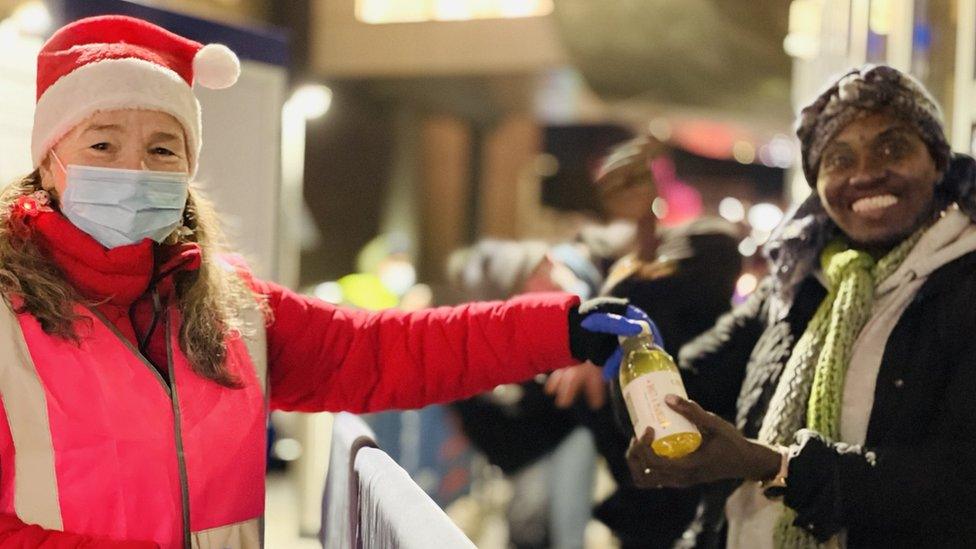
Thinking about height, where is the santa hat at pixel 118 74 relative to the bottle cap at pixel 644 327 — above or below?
above

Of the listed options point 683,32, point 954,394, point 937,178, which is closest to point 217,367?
point 954,394

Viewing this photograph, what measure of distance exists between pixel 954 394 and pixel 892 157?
1.46 feet

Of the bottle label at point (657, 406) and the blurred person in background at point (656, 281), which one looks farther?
the blurred person in background at point (656, 281)

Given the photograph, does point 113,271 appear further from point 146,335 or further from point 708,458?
point 708,458

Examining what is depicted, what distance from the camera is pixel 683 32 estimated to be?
815 centimetres

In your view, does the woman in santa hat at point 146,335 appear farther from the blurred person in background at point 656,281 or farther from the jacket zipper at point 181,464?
the blurred person in background at point 656,281

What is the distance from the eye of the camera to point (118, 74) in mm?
1591

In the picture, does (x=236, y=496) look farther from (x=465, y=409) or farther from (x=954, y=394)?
(x=465, y=409)

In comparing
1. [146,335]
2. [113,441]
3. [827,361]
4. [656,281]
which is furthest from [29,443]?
[656,281]

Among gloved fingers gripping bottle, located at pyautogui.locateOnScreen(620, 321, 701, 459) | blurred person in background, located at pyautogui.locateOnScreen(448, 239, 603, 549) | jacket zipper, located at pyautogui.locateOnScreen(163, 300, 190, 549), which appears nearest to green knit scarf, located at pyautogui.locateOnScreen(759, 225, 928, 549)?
gloved fingers gripping bottle, located at pyautogui.locateOnScreen(620, 321, 701, 459)

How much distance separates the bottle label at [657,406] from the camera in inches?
64.4

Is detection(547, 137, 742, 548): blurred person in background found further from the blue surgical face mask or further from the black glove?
the blue surgical face mask

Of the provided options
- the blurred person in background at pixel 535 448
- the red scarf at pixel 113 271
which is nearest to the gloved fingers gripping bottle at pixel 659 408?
the red scarf at pixel 113 271

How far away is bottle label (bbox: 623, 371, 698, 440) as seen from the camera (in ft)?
5.37
